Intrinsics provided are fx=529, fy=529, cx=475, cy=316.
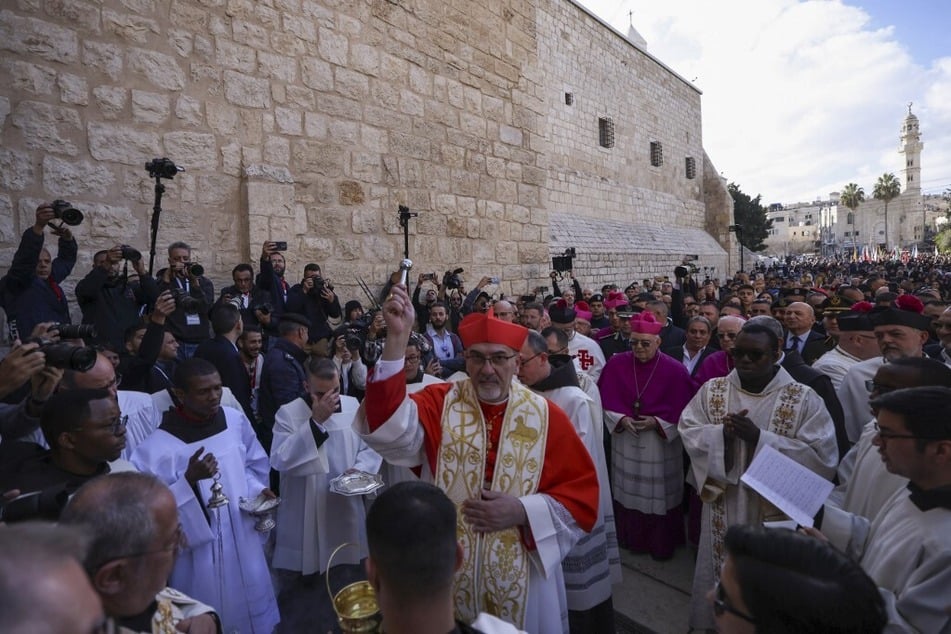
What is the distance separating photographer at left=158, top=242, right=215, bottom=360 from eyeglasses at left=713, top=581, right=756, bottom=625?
4236mm

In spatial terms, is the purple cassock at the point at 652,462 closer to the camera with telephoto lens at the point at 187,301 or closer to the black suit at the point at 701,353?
the black suit at the point at 701,353

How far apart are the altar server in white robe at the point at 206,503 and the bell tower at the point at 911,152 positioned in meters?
106

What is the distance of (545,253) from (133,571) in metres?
8.58

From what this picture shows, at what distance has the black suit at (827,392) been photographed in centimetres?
301

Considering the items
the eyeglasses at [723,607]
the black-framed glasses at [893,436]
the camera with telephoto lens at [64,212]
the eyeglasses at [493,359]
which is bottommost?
the eyeglasses at [723,607]

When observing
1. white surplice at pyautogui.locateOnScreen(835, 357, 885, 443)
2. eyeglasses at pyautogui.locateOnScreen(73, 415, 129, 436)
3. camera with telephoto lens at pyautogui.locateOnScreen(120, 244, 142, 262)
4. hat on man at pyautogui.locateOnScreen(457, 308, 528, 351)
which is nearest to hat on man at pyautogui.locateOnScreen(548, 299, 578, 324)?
white surplice at pyautogui.locateOnScreen(835, 357, 885, 443)

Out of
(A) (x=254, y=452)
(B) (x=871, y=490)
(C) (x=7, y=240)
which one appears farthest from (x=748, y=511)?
(C) (x=7, y=240)

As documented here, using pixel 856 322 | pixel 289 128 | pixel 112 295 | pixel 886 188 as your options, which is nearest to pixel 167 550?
pixel 112 295

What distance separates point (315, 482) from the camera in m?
3.33

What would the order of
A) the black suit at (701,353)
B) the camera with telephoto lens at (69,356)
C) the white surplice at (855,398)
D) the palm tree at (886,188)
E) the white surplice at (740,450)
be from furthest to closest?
the palm tree at (886,188)
the black suit at (701,353)
the white surplice at (855,398)
the white surplice at (740,450)
the camera with telephoto lens at (69,356)

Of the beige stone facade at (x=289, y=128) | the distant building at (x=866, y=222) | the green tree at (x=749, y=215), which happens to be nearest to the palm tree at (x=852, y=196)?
the distant building at (x=866, y=222)

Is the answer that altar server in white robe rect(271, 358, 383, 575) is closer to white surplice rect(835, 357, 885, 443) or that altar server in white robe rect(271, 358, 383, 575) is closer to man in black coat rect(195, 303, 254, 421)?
man in black coat rect(195, 303, 254, 421)

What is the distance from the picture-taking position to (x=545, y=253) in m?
9.46

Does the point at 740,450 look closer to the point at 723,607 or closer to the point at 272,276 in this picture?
the point at 723,607
